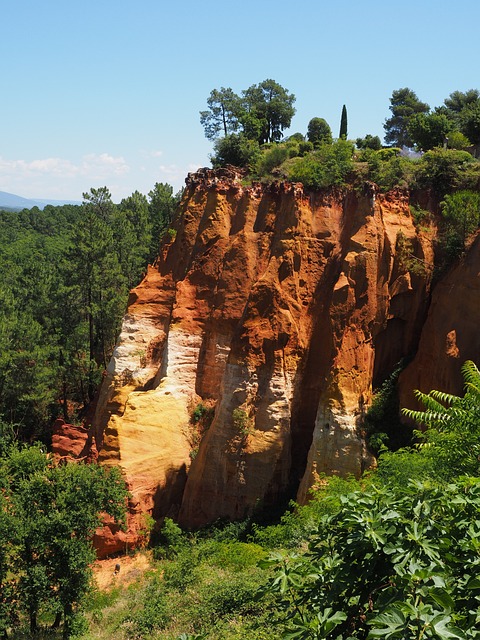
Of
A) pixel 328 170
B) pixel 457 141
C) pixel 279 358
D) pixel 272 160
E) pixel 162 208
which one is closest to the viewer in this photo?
pixel 279 358

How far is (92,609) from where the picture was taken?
18.4 m

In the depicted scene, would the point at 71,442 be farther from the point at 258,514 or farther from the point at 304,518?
the point at 304,518

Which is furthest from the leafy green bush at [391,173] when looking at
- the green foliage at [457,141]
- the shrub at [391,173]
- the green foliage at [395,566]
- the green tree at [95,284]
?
the green tree at [95,284]

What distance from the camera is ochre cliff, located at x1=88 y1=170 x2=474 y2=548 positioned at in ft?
69.7

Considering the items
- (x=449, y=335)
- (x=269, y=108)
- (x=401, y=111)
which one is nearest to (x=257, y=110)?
(x=269, y=108)

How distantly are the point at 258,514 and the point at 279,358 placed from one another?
223 inches

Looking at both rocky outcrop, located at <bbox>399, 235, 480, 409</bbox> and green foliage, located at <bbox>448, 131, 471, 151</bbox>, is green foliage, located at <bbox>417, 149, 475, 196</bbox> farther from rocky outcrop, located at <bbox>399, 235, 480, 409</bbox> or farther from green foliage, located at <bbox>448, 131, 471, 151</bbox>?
green foliage, located at <bbox>448, 131, 471, 151</bbox>

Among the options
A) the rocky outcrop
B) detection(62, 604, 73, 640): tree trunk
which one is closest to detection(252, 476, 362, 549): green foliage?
the rocky outcrop

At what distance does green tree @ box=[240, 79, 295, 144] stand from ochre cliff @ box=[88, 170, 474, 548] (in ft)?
68.2

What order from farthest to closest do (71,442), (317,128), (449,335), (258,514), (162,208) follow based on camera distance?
(162,208) < (317,128) < (71,442) < (258,514) < (449,335)

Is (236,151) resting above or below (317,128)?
below

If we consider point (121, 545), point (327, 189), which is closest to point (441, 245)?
point (327, 189)

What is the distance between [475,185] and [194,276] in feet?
40.5

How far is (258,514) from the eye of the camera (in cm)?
2167
